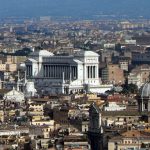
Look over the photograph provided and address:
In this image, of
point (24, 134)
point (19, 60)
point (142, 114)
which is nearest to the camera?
point (24, 134)

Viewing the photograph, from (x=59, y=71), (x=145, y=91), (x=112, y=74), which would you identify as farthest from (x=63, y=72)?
(x=145, y=91)

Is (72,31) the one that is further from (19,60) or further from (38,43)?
(19,60)

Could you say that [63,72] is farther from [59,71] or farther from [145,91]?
[145,91]

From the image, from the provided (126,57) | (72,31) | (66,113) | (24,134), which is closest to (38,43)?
(126,57)

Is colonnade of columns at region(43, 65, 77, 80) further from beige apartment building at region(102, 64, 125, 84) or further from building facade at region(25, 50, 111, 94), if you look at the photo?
beige apartment building at region(102, 64, 125, 84)

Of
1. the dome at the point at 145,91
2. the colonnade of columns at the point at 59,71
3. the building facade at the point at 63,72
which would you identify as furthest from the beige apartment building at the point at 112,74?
the dome at the point at 145,91

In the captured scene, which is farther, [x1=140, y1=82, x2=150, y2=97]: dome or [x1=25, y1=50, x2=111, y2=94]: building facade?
[x1=25, y1=50, x2=111, y2=94]: building facade

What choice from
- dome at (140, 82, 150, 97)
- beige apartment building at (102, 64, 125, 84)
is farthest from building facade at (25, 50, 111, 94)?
dome at (140, 82, 150, 97)

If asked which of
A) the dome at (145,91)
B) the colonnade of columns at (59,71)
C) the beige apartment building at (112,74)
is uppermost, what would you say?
the dome at (145,91)

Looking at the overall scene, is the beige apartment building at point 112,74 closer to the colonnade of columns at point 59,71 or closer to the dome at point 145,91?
the colonnade of columns at point 59,71

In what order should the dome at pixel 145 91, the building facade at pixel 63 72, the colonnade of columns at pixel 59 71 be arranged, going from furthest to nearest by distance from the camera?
the colonnade of columns at pixel 59 71, the building facade at pixel 63 72, the dome at pixel 145 91

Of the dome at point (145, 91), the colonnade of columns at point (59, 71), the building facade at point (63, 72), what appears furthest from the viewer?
the colonnade of columns at point (59, 71)
